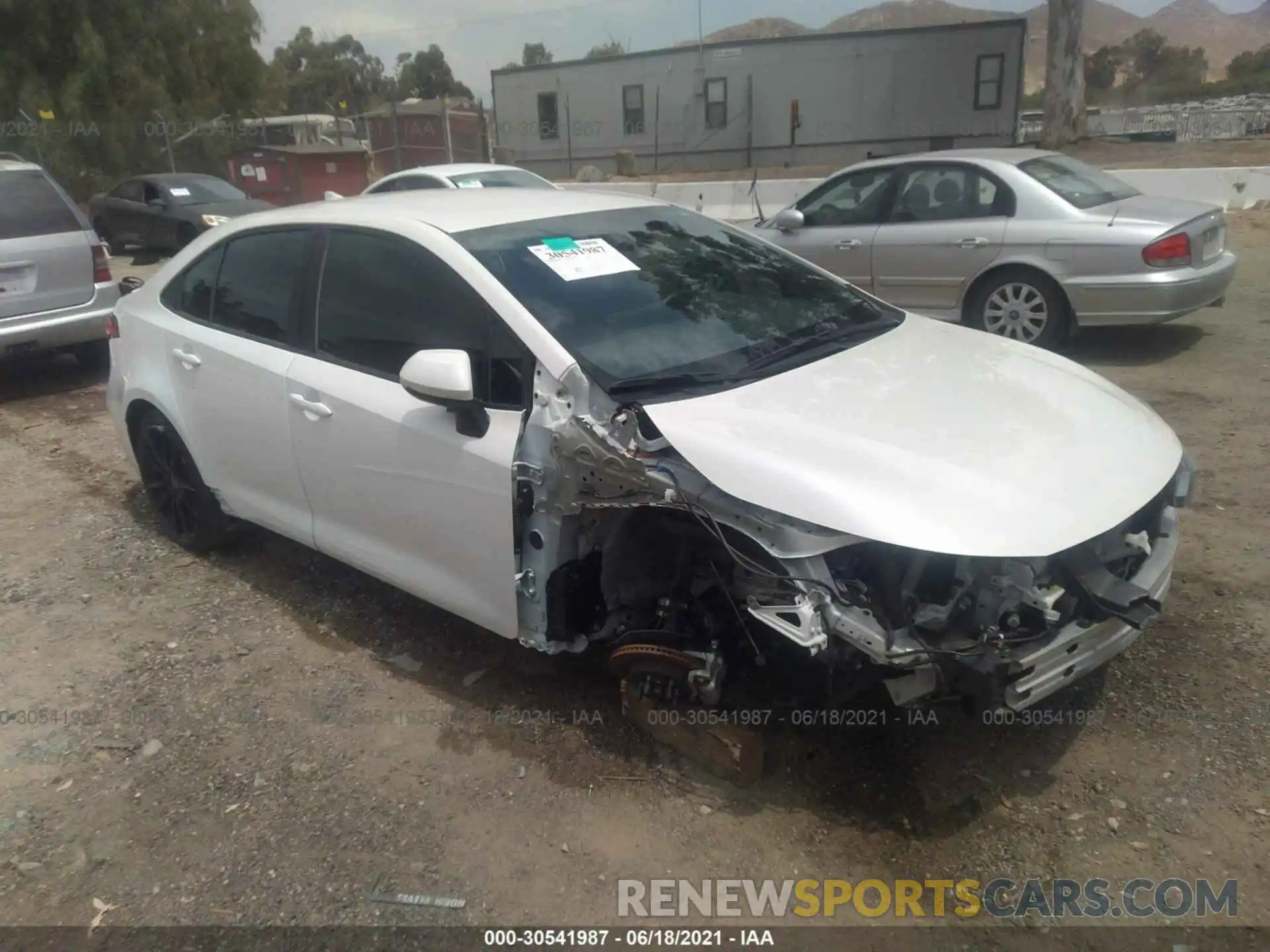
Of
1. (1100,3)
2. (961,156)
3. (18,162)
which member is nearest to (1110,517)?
(961,156)

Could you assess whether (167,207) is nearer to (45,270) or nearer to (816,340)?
(45,270)

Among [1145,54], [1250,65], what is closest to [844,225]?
[1250,65]

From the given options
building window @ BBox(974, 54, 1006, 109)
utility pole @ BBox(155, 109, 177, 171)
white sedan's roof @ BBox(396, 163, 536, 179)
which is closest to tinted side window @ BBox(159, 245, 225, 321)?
white sedan's roof @ BBox(396, 163, 536, 179)

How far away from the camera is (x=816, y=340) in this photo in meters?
3.53

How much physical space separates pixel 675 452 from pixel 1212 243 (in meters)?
5.96

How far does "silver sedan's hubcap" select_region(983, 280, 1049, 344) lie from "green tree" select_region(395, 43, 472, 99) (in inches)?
2954

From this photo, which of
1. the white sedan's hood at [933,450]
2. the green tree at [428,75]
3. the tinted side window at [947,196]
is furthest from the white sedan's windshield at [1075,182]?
the green tree at [428,75]

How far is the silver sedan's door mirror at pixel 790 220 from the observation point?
309 inches

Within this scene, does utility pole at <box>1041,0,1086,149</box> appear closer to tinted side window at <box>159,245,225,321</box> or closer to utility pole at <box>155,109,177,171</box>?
utility pole at <box>155,109,177,171</box>

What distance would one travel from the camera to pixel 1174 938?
2.44 m

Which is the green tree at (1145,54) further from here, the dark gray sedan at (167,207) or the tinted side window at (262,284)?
the tinted side window at (262,284)

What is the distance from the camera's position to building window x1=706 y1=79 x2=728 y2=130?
104ft

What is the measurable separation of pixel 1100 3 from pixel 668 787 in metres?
189

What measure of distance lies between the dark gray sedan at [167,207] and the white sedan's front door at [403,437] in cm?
1172
